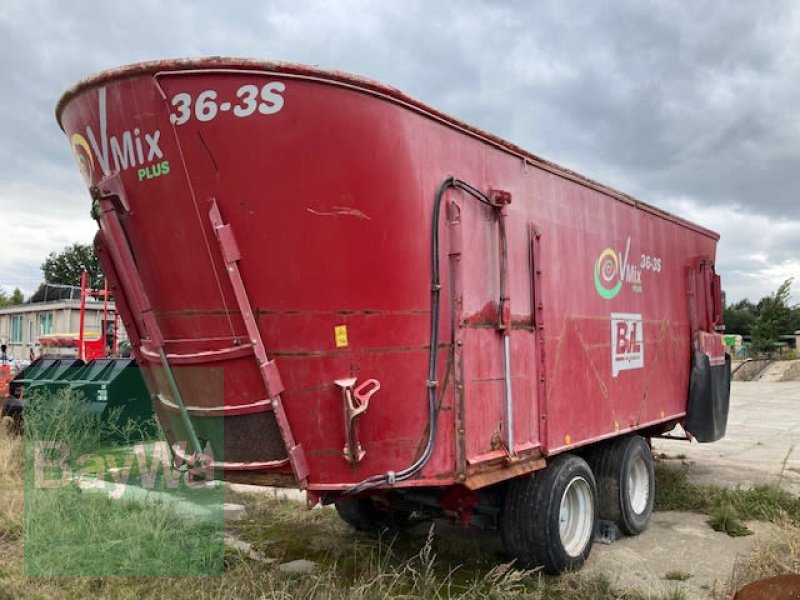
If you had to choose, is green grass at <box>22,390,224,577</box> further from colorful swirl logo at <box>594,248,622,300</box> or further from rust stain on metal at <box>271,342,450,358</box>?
colorful swirl logo at <box>594,248,622,300</box>

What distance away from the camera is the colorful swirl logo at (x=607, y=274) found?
6.07 m

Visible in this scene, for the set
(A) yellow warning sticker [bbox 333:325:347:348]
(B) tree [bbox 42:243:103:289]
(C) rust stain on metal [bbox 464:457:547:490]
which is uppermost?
(B) tree [bbox 42:243:103:289]

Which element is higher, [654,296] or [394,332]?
[654,296]

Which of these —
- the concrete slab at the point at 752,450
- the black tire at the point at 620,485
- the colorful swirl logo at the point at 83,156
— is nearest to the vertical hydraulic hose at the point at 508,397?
the black tire at the point at 620,485

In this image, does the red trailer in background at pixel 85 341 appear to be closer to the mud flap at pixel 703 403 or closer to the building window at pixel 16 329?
the mud flap at pixel 703 403

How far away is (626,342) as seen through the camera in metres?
6.57

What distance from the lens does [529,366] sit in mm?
4914

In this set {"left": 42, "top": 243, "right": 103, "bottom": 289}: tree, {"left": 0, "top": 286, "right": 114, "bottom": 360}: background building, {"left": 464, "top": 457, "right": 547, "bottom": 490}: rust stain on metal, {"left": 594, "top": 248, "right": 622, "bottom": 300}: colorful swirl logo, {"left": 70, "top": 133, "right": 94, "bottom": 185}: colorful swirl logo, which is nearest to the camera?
{"left": 464, "top": 457, "right": 547, "bottom": 490}: rust stain on metal

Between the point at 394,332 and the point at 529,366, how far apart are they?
1.48 metres

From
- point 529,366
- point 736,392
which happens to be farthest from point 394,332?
point 736,392

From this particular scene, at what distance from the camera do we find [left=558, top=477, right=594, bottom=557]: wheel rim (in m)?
5.43

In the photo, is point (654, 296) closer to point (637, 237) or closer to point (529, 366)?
point (637, 237)

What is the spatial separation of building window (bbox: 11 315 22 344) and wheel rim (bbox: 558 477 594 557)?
25.7 meters

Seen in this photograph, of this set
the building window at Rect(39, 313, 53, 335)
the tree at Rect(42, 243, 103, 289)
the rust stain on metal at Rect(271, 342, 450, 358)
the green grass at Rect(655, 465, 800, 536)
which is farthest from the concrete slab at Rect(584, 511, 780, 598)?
the tree at Rect(42, 243, 103, 289)
